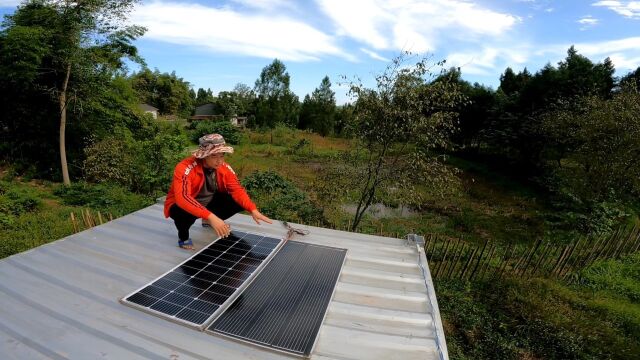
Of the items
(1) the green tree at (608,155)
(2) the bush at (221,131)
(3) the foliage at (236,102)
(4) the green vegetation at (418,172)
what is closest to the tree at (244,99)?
(3) the foliage at (236,102)

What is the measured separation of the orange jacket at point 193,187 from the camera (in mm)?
3895

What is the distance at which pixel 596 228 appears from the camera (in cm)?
1041

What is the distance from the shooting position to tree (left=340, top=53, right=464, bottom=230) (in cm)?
748

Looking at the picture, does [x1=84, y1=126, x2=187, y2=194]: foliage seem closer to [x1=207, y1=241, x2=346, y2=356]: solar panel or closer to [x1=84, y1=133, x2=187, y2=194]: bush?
[x1=84, y1=133, x2=187, y2=194]: bush

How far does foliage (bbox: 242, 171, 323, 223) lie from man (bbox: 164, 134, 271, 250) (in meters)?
4.67

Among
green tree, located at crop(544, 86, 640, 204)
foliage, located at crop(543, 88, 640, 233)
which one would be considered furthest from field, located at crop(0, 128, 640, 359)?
green tree, located at crop(544, 86, 640, 204)

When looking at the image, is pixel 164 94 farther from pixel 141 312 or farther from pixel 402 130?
pixel 141 312

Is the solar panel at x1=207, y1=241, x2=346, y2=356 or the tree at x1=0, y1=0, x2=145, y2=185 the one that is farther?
the tree at x1=0, y1=0, x2=145, y2=185

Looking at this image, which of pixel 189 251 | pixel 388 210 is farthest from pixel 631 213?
pixel 189 251

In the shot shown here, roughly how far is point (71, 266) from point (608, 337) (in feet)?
26.9

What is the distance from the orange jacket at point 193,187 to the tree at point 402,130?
3.90m

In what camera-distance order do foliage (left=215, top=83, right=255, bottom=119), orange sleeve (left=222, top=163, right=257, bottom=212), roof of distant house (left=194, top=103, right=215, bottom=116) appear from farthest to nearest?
roof of distant house (left=194, top=103, right=215, bottom=116)
foliage (left=215, top=83, right=255, bottom=119)
orange sleeve (left=222, top=163, right=257, bottom=212)

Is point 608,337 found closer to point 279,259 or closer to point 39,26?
point 279,259

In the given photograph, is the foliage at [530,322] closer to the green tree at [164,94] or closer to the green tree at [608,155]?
the green tree at [608,155]
